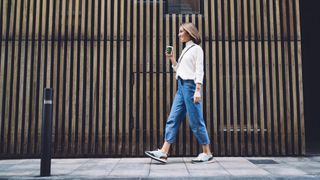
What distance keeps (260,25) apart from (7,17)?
4607mm

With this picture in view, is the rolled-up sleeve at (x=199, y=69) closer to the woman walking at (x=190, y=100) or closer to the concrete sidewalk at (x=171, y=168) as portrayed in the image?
the woman walking at (x=190, y=100)

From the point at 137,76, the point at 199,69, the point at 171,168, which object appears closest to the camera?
the point at 171,168

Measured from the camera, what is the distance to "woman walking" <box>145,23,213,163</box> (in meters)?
4.98

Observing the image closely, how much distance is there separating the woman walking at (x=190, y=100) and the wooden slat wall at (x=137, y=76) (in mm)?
708

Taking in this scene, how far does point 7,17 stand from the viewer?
19.6 feet

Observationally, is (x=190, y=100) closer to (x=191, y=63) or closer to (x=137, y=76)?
(x=191, y=63)

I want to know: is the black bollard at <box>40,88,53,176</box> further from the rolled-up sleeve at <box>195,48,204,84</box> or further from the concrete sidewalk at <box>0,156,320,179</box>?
the rolled-up sleeve at <box>195,48,204,84</box>

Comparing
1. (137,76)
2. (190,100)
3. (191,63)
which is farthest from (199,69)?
(137,76)

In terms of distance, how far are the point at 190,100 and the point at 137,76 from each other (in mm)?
1302

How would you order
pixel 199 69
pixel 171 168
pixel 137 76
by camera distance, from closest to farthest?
pixel 171 168 → pixel 199 69 → pixel 137 76

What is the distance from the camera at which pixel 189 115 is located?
5.03 m

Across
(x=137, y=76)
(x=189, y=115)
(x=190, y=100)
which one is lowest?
(x=189, y=115)

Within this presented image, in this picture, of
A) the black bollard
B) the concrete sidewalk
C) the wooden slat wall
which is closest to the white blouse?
the wooden slat wall

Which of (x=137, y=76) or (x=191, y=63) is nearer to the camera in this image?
(x=191, y=63)
